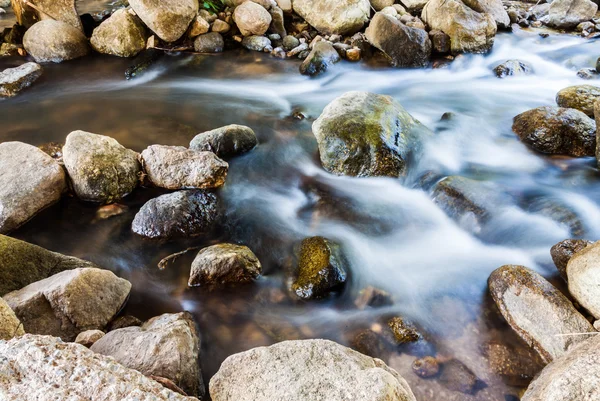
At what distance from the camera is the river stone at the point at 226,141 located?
5.55 m

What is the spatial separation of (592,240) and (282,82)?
6166 mm

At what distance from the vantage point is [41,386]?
5.57ft

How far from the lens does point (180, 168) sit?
489 cm

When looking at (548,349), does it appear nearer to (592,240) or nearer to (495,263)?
(495,263)

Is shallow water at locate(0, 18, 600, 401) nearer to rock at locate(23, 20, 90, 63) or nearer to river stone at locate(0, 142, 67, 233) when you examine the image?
river stone at locate(0, 142, 67, 233)

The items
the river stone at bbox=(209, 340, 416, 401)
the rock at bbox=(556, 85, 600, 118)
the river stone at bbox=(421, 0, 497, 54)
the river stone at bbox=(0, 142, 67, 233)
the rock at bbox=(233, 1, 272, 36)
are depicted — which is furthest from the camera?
the rock at bbox=(233, 1, 272, 36)

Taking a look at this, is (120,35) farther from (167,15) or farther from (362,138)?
(362,138)

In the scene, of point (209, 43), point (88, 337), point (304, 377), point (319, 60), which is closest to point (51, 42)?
point (209, 43)

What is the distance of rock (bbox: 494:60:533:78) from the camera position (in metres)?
8.53

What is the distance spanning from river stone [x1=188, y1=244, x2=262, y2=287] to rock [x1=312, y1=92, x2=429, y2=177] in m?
2.08

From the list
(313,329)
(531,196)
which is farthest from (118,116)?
(531,196)

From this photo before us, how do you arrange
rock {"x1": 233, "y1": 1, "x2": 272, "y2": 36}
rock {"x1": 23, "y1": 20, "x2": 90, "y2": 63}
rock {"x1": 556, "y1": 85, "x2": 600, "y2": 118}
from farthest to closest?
1. rock {"x1": 233, "y1": 1, "x2": 272, "y2": 36}
2. rock {"x1": 23, "y1": 20, "x2": 90, "y2": 63}
3. rock {"x1": 556, "y1": 85, "x2": 600, "y2": 118}

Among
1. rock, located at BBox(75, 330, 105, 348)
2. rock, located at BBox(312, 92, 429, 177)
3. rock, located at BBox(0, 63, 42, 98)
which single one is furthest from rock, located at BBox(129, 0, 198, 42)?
rock, located at BBox(75, 330, 105, 348)

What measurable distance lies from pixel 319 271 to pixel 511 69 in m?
7.37
